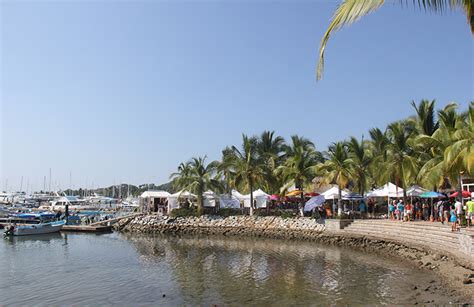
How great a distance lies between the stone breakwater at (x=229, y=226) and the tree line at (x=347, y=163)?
8.32 feet

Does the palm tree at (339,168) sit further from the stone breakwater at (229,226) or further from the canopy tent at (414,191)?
the canopy tent at (414,191)

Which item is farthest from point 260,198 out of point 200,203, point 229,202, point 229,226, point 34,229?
point 34,229

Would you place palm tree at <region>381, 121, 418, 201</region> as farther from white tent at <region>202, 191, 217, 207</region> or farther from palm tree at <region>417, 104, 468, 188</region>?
white tent at <region>202, 191, 217, 207</region>

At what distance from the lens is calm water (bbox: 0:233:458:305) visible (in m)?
15.8

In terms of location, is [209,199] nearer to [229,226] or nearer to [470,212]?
[229,226]

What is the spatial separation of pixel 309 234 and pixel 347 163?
22.0 feet

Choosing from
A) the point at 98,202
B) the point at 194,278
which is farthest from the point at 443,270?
the point at 98,202

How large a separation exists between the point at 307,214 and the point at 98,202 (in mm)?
74363

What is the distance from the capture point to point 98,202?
3939 inches

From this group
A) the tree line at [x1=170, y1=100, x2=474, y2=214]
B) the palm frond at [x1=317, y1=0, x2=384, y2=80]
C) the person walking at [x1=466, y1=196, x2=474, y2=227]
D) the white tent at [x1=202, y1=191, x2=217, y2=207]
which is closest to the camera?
the palm frond at [x1=317, y1=0, x2=384, y2=80]

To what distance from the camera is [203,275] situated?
20141 mm

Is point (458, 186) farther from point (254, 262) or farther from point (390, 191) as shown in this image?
point (254, 262)

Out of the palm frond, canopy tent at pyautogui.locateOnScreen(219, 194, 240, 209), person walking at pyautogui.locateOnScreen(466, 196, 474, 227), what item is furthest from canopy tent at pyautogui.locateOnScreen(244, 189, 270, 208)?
the palm frond

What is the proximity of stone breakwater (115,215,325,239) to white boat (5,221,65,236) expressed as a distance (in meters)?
6.29
